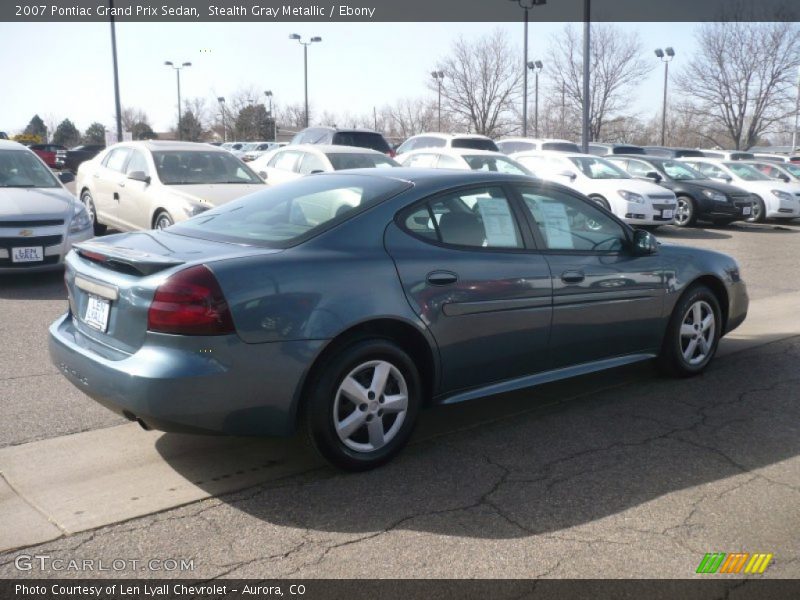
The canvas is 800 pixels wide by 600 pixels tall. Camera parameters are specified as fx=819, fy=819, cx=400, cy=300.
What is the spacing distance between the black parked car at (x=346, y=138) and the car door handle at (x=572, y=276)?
13070mm

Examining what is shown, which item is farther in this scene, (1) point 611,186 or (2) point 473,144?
(2) point 473,144

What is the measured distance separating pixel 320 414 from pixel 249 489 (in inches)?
20.0

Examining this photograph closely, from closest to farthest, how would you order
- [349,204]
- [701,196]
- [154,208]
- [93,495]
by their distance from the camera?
[93,495], [349,204], [154,208], [701,196]

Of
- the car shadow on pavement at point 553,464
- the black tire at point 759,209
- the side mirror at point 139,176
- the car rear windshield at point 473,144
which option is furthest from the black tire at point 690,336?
the black tire at point 759,209

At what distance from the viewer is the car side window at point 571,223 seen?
16.4ft

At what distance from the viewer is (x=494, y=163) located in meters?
15.8

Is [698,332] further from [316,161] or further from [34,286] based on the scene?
[316,161]

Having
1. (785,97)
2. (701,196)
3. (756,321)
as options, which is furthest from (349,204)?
(785,97)

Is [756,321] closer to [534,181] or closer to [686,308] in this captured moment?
[686,308]

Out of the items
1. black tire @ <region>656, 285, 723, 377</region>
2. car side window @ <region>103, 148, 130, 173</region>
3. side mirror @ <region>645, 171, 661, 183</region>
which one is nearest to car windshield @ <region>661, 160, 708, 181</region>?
side mirror @ <region>645, 171, 661, 183</region>

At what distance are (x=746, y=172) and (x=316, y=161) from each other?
12.5m

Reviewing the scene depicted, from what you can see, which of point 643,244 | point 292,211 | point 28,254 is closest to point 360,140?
point 28,254

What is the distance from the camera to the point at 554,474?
4160 millimetres
